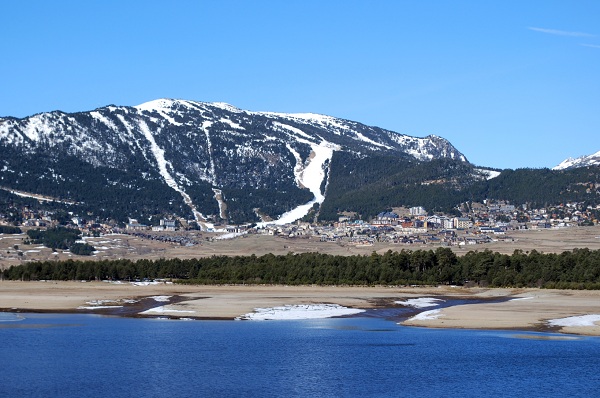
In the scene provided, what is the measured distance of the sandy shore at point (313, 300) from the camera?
84312mm

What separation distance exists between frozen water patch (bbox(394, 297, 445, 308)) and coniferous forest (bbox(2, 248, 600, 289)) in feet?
65.6

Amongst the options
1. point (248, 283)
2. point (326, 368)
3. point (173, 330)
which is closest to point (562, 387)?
point (326, 368)

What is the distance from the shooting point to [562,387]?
174ft

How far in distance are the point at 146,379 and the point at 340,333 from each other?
25.2 m

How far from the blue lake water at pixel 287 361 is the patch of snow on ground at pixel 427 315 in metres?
5.80

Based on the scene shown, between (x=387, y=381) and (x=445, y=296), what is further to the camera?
(x=445, y=296)

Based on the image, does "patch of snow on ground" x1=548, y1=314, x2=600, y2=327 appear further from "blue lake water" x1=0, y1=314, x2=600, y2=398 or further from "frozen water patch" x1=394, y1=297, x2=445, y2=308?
"frozen water patch" x1=394, y1=297, x2=445, y2=308

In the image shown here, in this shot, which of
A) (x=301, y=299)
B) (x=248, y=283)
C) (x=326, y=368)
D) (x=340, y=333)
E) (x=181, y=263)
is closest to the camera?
(x=326, y=368)

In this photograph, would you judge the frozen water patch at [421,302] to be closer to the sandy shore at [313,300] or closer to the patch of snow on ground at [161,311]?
the sandy shore at [313,300]

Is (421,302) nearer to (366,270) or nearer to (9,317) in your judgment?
(366,270)

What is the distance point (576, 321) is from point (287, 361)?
105ft

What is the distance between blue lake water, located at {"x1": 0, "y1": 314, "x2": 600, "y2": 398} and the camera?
5228cm

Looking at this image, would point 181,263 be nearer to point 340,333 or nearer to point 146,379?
point 340,333

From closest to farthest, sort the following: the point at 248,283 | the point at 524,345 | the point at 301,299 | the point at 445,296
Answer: the point at 524,345 < the point at 301,299 < the point at 445,296 < the point at 248,283
